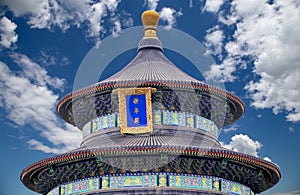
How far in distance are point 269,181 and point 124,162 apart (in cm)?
796

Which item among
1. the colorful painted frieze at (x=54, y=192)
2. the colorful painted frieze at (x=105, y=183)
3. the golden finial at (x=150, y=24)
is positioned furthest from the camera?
the golden finial at (x=150, y=24)

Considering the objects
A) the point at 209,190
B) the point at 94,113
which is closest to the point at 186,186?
the point at 209,190

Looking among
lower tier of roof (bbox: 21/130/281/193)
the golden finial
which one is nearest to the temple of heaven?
lower tier of roof (bbox: 21/130/281/193)

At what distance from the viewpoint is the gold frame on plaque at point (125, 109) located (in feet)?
79.3

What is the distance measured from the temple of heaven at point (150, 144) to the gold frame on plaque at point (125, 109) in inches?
1.8

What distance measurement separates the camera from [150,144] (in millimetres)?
22250

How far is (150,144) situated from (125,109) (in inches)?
112

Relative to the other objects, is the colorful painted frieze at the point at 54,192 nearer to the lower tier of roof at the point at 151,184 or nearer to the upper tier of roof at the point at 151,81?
the lower tier of roof at the point at 151,184

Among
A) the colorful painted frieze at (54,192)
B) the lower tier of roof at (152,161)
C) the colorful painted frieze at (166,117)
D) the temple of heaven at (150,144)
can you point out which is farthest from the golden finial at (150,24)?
the colorful painted frieze at (54,192)

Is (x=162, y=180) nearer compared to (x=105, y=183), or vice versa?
(x=162, y=180)

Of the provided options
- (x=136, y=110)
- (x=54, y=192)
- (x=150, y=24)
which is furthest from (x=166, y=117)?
(x=150, y=24)

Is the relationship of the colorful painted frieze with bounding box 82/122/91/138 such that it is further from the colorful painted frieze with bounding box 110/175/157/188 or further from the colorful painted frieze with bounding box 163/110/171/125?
the colorful painted frieze with bounding box 110/175/157/188

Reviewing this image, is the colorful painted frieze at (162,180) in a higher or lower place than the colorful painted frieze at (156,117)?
lower

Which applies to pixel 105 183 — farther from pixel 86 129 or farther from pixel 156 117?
pixel 86 129
